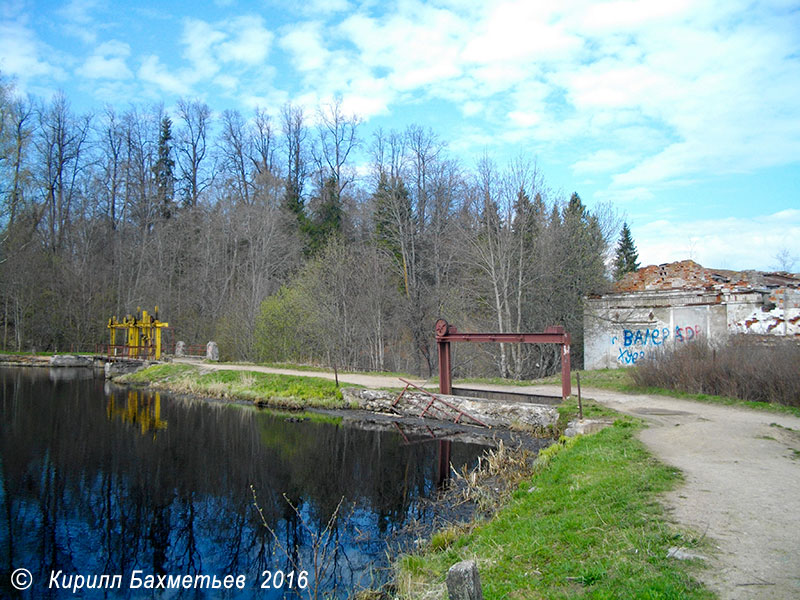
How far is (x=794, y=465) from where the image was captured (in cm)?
732

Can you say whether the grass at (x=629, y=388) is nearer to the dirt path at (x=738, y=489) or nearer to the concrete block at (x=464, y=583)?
the dirt path at (x=738, y=489)

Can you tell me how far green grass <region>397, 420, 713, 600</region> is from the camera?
423 centimetres

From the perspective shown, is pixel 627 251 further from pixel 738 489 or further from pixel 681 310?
pixel 738 489

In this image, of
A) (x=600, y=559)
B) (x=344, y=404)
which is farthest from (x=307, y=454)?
(x=600, y=559)

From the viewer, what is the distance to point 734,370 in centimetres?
1335

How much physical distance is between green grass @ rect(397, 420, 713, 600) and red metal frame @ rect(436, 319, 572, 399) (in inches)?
230

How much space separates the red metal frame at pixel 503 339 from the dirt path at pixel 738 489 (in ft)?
7.91

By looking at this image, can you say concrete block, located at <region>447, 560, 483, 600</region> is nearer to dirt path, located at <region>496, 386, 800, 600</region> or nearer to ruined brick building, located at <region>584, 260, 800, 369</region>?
dirt path, located at <region>496, 386, 800, 600</region>

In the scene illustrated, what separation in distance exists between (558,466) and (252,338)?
26905 mm

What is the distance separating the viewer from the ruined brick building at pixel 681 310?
1823 cm

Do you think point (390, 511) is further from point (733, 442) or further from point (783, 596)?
point (783, 596)

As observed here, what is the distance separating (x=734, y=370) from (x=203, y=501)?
12710 mm

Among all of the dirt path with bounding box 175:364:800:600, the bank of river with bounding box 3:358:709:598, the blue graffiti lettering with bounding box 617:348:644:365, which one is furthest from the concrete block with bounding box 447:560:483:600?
the blue graffiti lettering with bounding box 617:348:644:365

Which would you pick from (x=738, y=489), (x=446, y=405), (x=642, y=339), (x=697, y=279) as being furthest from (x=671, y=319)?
(x=738, y=489)
